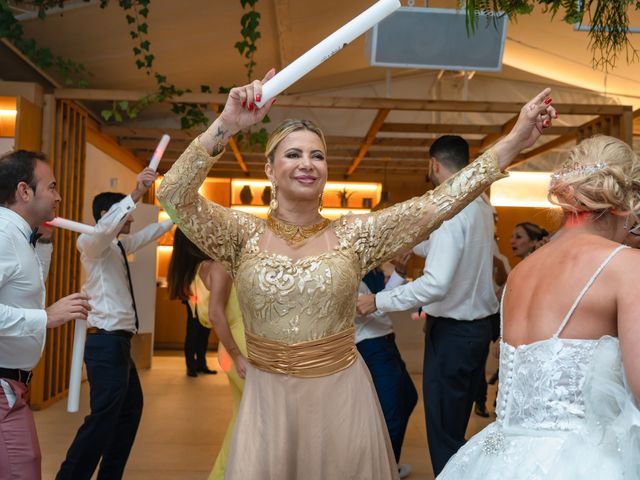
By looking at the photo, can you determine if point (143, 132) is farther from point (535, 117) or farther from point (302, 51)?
point (535, 117)

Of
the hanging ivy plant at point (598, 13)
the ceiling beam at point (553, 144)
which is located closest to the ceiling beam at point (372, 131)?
the ceiling beam at point (553, 144)

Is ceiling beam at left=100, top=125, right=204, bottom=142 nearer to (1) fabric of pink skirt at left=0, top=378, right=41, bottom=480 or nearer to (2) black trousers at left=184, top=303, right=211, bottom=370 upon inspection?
(2) black trousers at left=184, top=303, right=211, bottom=370

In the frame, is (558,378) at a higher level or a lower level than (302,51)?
lower

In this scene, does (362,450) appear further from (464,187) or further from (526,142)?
(526,142)

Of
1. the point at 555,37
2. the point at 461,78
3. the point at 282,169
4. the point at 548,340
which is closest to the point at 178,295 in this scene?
the point at 282,169

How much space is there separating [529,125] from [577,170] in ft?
0.94

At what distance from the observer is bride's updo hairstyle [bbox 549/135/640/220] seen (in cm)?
165

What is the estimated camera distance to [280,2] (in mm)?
6621

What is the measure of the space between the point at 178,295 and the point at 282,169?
243 cm

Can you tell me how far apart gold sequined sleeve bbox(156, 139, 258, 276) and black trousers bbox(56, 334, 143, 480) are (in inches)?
63.8

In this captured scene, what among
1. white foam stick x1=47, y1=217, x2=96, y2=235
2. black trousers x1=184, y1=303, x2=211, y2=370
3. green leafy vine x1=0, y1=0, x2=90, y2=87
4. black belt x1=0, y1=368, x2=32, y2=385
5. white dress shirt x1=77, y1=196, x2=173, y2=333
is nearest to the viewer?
black belt x1=0, y1=368, x2=32, y2=385

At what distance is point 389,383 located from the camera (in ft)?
12.9

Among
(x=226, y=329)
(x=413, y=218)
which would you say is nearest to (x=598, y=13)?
(x=413, y=218)

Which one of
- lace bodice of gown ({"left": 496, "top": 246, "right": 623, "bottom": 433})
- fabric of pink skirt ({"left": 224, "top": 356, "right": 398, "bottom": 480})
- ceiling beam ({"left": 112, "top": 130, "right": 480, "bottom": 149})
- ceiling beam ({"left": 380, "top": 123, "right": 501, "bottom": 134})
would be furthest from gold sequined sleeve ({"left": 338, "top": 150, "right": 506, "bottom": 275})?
ceiling beam ({"left": 112, "top": 130, "right": 480, "bottom": 149})
